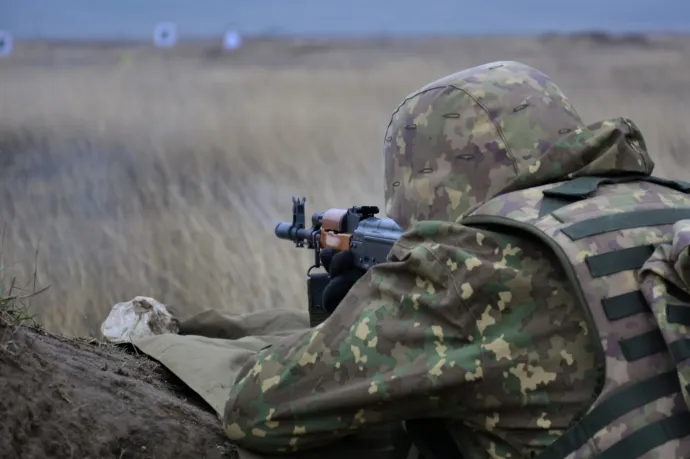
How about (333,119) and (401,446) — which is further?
(333,119)

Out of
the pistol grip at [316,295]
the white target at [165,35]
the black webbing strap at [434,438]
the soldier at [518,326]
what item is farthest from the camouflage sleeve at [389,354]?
the white target at [165,35]

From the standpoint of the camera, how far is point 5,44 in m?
4.65

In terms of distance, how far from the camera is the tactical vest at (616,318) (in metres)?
1.42

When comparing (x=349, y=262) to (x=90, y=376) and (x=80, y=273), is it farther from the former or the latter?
(x=80, y=273)

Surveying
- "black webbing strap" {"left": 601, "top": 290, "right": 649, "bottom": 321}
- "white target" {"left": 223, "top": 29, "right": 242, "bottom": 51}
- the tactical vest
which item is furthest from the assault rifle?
"white target" {"left": 223, "top": 29, "right": 242, "bottom": 51}

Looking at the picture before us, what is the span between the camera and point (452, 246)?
61.6 inches

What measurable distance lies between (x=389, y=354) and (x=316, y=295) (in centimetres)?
123

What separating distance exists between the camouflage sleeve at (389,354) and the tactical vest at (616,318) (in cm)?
9

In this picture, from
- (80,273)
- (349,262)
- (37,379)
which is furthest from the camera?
(80,273)

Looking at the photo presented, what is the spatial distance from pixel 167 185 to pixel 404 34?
5.02 feet

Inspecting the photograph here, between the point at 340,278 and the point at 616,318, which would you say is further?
the point at 340,278

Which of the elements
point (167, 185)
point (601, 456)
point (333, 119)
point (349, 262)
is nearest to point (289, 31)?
point (333, 119)

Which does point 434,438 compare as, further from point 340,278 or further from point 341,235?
point 341,235

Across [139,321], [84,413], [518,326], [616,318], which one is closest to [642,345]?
[616,318]
